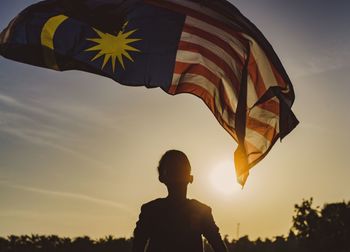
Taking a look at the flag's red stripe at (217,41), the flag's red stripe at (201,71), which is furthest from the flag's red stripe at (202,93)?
the flag's red stripe at (217,41)

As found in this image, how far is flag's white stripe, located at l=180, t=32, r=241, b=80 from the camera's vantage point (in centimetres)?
678

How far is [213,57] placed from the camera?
704 cm

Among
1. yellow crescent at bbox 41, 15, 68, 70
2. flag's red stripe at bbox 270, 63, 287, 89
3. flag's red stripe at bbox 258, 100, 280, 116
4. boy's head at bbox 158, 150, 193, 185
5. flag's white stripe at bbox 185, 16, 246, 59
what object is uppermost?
flag's white stripe at bbox 185, 16, 246, 59

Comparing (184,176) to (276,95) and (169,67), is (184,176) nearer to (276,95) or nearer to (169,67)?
(276,95)

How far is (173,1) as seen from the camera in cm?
682

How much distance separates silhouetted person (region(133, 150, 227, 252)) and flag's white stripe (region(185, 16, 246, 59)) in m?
2.83

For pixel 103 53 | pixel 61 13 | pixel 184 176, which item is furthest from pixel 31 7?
pixel 184 176

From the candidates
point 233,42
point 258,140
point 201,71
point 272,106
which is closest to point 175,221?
point 258,140

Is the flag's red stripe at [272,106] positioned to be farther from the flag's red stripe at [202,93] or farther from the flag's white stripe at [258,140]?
the flag's red stripe at [202,93]

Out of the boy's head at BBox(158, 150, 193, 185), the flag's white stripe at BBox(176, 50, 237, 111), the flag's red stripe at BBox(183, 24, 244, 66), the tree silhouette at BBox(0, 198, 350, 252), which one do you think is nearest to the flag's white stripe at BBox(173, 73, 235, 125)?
the flag's white stripe at BBox(176, 50, 237, 111)

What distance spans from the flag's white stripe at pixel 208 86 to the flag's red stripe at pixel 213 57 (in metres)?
0.27

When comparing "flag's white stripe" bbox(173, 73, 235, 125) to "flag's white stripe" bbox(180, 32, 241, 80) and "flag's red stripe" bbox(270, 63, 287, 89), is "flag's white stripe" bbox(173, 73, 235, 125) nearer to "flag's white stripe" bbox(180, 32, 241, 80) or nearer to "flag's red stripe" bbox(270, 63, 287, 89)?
"flag's white stripe" bbox(180, 32, 241, 80)

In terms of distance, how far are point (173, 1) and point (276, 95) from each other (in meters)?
1.81

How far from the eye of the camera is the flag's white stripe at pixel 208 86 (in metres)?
6.67
